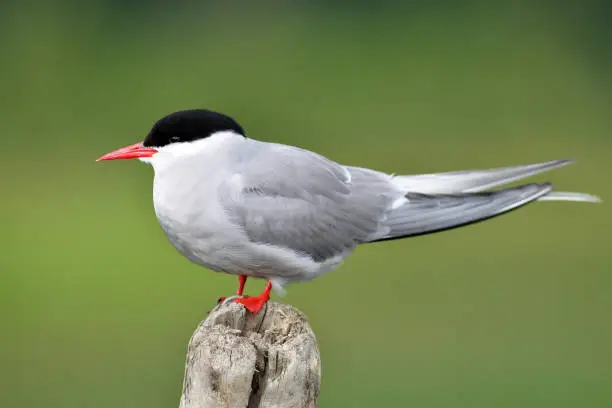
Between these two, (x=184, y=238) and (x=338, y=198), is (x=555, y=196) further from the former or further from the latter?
(x=184, y=238)

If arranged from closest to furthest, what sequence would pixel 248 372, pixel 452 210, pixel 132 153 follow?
pixel 248 372, pixel 132 153, pixel 452 210

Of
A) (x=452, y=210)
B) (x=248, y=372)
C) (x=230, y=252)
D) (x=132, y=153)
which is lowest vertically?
(x=248, y=372)

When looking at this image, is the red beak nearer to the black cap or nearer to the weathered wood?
the black cap

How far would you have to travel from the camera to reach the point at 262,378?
2057 mm

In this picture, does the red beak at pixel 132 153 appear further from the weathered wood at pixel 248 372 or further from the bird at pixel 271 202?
the weathered wood at pixel 248 372

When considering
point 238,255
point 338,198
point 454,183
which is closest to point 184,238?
point 238,255

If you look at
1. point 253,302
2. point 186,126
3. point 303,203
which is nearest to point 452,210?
point 303,203

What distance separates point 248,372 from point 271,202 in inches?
24.9

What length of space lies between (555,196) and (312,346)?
1031mm

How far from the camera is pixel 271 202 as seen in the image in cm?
250

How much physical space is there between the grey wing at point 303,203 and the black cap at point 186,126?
0.43 ft

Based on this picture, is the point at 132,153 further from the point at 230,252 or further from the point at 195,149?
the point at 230,252

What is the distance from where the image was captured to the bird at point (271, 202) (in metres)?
2.42

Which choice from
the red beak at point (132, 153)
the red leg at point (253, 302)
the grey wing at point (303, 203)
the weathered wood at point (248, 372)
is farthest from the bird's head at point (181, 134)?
the weathered wood at point (248, 372)
